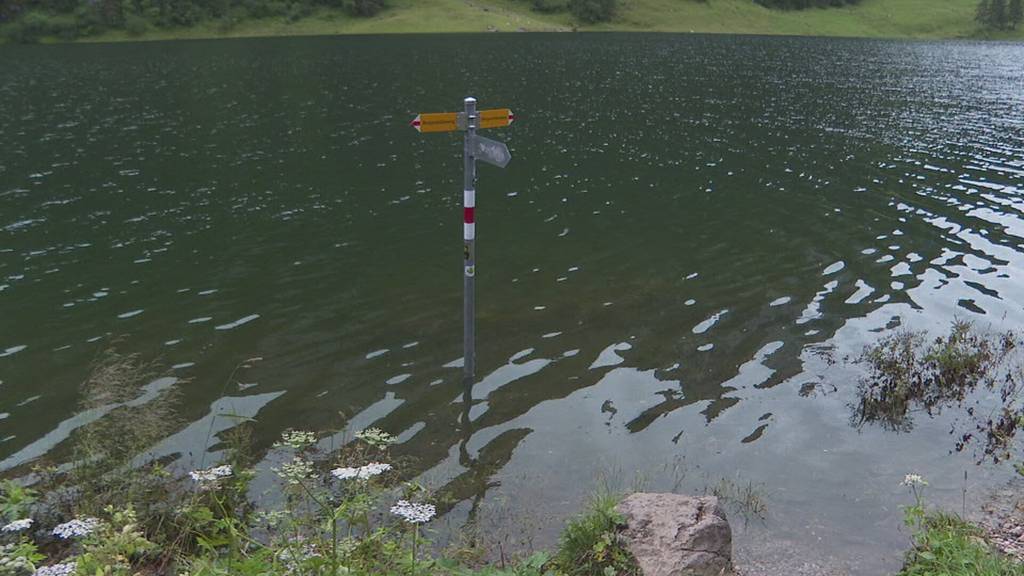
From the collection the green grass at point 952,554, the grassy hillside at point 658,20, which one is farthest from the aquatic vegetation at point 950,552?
the grassy hillside at point 658,20

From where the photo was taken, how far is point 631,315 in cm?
1634

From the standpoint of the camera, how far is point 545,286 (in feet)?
58.8

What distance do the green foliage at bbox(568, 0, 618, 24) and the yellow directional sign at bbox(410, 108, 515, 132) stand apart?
447ft

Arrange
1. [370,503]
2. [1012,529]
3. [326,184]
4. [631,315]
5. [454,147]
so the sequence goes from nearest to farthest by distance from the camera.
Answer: [370,503], [1012,529], [631,315], [326,184], [454,147]

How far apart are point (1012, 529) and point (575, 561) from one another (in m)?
5.59

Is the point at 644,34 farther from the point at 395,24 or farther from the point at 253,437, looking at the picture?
the point at 253,437

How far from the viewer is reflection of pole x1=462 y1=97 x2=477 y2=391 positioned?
11.4 metres

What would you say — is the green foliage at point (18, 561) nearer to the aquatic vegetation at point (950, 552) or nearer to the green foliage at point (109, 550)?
the green foliage at point (109, 550)

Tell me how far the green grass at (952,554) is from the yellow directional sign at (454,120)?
7637 mm

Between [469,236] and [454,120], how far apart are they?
77.0 inches

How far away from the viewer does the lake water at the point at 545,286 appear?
1111 cm

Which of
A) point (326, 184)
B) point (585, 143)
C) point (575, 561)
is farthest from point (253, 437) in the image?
point (585, 143)

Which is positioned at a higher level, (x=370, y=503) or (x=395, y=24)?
(x=395, y=24)

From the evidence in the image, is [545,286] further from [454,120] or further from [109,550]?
[109,550]
